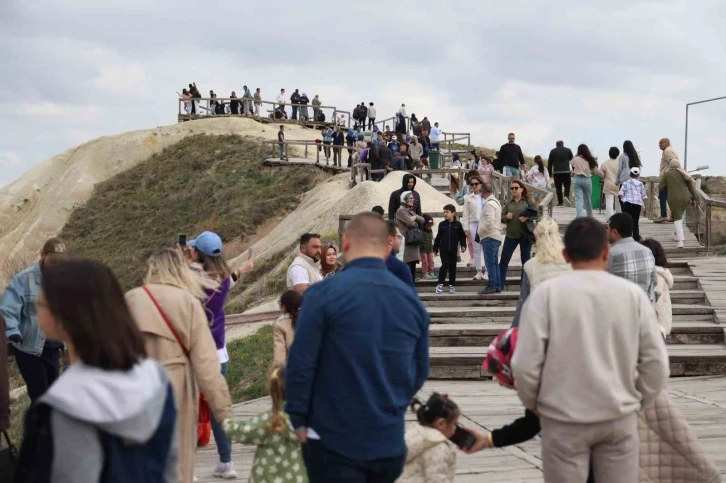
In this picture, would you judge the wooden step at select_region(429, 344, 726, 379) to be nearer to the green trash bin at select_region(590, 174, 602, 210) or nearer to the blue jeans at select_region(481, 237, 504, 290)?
the blue jeans at select_region(481, 237, 504, 290)

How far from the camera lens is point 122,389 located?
10.8ft

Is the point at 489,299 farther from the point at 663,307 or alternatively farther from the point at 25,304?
the point at 25,304

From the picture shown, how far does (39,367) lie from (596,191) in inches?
726

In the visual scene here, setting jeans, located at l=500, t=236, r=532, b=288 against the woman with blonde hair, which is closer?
the woman with blonde hair

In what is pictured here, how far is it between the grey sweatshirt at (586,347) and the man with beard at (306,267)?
13.9 ft

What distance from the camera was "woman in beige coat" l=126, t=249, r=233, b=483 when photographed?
5.33 metres

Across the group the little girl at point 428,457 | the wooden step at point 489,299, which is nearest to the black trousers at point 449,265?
the wooden step at point 489,299

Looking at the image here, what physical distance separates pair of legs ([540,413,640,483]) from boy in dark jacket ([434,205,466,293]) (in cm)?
1040

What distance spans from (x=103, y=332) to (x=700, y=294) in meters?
12.5

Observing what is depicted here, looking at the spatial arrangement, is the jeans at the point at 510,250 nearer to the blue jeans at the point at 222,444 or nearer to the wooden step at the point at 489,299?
the wooden step at the point at 489,299

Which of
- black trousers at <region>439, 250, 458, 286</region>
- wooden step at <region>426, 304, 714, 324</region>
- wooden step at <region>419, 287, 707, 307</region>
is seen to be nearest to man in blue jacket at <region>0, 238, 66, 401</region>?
wooden step at <region>426, 304, 714, 324</region>

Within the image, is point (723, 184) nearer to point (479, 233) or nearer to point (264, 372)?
point (479, 233)

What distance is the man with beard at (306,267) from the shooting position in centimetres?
891

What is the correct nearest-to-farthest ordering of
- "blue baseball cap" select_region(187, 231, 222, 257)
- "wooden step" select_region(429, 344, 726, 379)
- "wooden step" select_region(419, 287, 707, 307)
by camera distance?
"blue baseball cap" select_region(187, 231, 222, 257), "wooden step" select_region(429, 344, 726, 379), "wooden step" select_region(419, 287, 707, 307)
